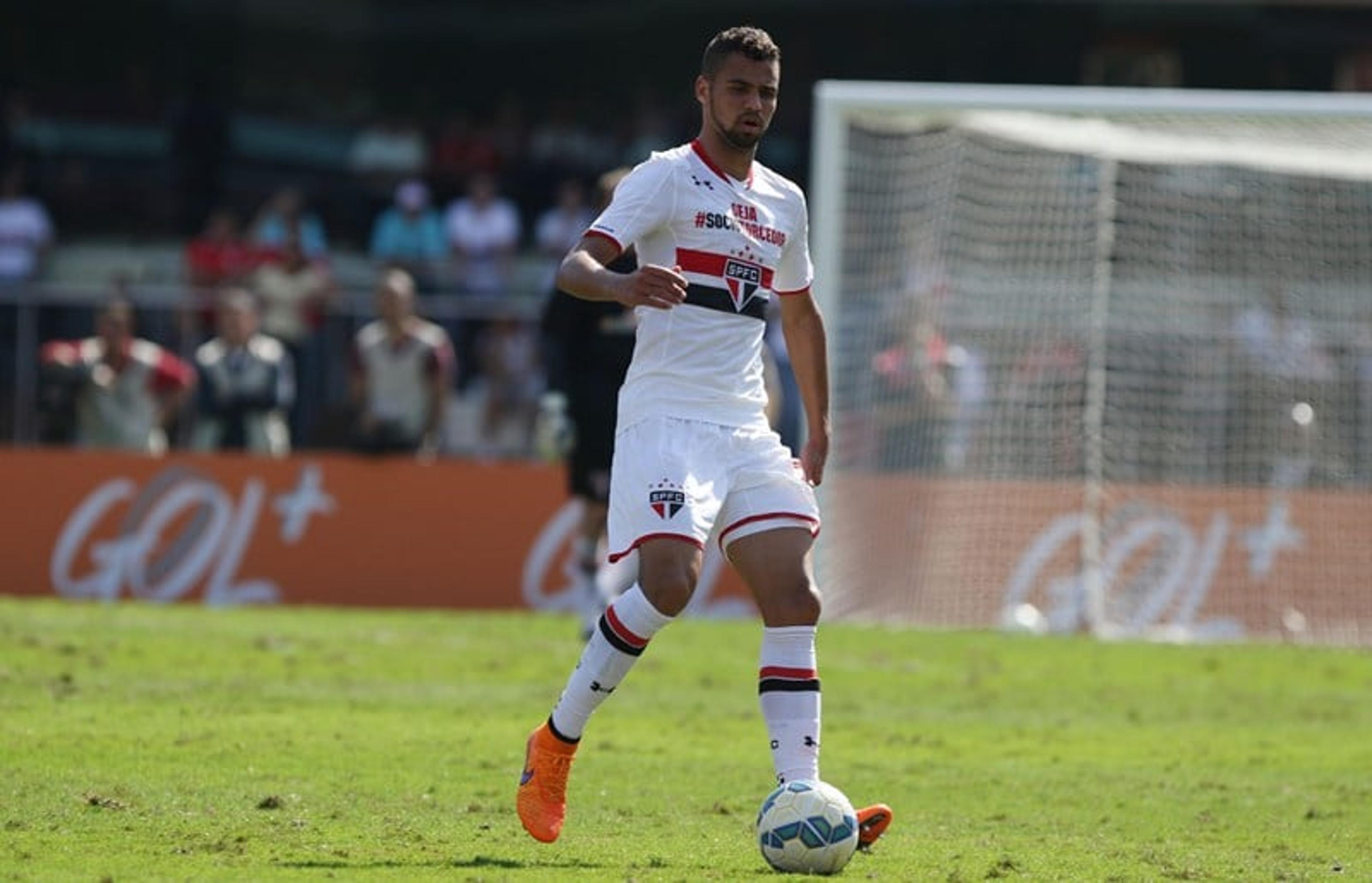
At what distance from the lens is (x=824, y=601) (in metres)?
18.0

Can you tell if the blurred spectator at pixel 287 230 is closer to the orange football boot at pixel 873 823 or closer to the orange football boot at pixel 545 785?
the orange football boot at pixel 545 785

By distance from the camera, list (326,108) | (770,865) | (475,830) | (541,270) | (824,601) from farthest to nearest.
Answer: (326,108) → (541,270) → (824,601) → (475,830) → (770,865)

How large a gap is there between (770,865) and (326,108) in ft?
78.0

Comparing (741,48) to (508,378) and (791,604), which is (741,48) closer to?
(791,604)

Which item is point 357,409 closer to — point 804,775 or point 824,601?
point 824,601

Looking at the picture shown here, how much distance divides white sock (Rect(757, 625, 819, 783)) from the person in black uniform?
6.05 m

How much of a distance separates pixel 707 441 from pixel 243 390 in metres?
13.1

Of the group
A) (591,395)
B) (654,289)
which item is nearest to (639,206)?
(654,289)

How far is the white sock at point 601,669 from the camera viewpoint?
8.00 meters

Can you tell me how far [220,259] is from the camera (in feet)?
77.3

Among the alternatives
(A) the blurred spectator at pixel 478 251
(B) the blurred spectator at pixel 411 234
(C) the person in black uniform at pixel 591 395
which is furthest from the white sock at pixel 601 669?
(B) the blurred spectator at pixel 411 234

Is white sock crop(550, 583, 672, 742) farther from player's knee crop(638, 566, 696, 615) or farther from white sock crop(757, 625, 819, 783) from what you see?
white sock crop(757, 625, 819, 783)

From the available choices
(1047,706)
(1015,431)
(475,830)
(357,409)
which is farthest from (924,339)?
(475,830)

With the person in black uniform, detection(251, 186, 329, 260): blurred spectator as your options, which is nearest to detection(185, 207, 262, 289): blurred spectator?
detection(251, 186, 329, 260): blurred spectator
